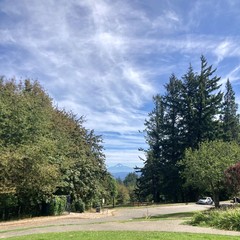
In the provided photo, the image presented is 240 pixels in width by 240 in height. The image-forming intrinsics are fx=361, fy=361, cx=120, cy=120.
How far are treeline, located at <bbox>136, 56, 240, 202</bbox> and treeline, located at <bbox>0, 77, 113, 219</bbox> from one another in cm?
2325

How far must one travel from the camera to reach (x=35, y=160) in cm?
2503

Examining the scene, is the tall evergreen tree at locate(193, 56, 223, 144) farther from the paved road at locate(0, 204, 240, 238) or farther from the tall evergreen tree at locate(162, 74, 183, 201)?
the paved road at locate(0, 204, 240, 238)

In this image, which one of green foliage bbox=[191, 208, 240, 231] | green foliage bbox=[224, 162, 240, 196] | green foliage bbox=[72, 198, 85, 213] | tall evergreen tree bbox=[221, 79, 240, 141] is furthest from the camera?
tall evergreen tree bbox=[221, 79, 240, 141]

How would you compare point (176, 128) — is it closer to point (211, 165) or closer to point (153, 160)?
point (153, 160)

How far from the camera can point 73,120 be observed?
138 feet

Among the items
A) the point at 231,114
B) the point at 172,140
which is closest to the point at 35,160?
the point at 172,140

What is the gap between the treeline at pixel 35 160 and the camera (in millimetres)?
24719

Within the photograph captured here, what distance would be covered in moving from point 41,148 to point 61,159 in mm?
5063

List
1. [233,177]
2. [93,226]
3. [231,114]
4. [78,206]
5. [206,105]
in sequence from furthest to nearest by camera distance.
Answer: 1. [231,114]
2. [206,105]
3. [78,206]
4. [233,177]
5. [93,226]

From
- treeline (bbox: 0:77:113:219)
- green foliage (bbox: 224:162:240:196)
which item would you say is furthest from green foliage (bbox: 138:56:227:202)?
green foliage (bbox: 224:162:240:196)

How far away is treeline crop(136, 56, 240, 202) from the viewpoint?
5772 centimetres

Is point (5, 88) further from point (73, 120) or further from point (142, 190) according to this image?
point (142, 190)

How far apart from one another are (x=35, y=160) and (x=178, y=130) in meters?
38.8

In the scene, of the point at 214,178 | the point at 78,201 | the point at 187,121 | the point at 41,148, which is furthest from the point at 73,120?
the point at 187,121
